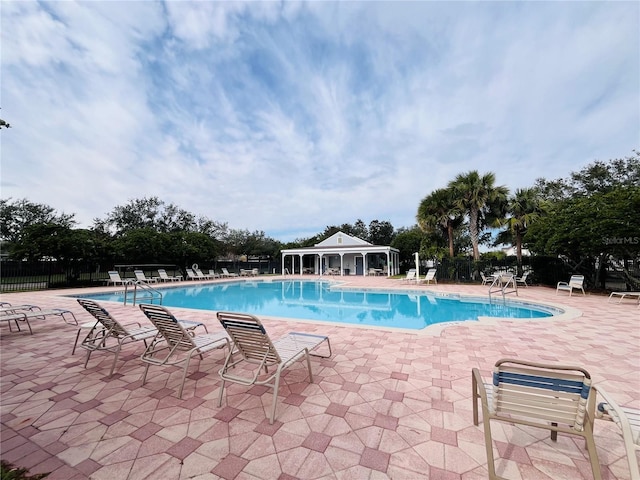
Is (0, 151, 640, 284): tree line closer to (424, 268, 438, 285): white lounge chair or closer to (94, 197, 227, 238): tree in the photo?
(424, 268, 438, 285): white lounge chair

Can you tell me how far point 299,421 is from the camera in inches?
98.5

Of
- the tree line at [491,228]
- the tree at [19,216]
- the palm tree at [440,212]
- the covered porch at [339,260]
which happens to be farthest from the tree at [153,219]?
the palm tree at [440,212]

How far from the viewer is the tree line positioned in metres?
10.4

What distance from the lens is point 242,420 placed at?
2527 mm

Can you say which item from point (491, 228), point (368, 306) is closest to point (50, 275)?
point (368, 306)

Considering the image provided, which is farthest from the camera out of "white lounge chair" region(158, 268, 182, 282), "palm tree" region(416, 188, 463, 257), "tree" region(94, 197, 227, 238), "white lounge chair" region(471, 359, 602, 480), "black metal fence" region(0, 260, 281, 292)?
"tree" region(94, 197, 227, 238)

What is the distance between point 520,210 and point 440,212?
4.27 metres

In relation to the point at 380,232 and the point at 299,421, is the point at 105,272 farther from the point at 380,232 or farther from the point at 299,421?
the point at 380,232

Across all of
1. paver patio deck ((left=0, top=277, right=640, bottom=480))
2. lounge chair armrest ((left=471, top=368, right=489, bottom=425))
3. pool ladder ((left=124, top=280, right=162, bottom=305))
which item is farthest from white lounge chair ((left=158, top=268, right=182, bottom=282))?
lounge chair armrest ((left=471, top=368, right=489, bottom=425))

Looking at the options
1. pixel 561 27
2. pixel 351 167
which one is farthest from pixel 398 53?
pixel 351 167

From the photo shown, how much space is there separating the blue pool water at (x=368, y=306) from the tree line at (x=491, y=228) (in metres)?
4.01

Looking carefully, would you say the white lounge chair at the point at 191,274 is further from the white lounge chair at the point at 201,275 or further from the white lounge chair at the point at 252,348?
the white lounge chair at the point at 252,348

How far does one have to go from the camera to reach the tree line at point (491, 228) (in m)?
10.4

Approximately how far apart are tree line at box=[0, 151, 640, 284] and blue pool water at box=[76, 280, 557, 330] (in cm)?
401
